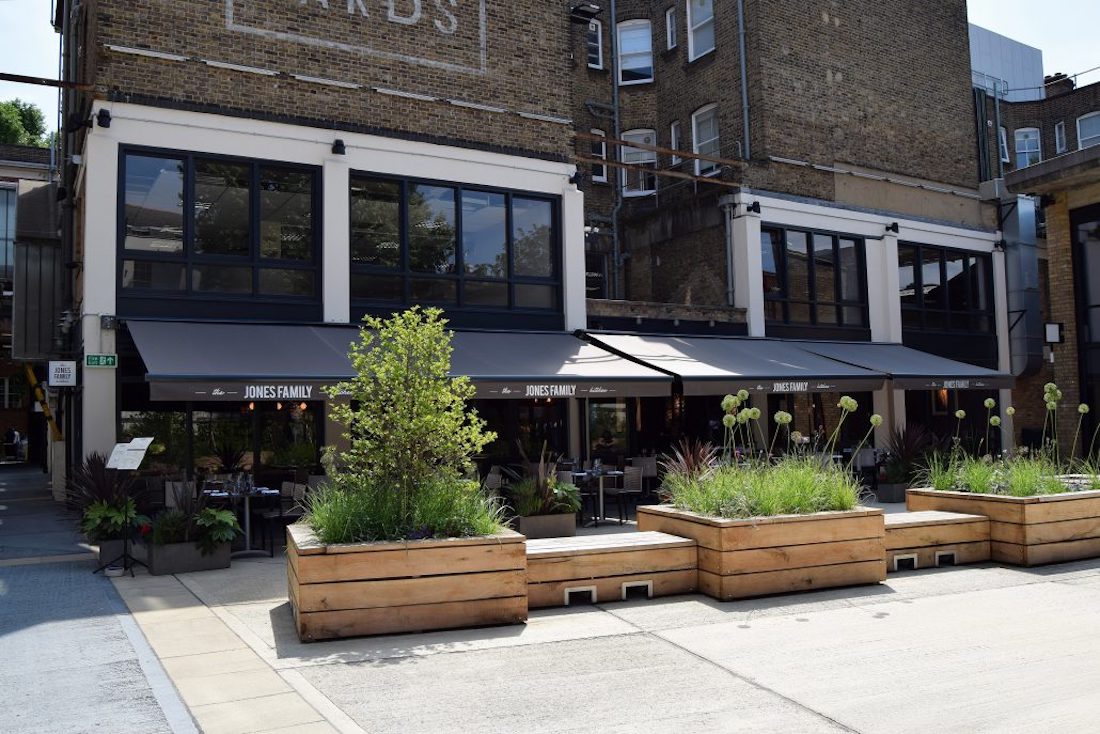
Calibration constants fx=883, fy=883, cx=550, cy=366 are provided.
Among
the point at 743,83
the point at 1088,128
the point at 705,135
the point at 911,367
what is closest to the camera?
the point at 911,367

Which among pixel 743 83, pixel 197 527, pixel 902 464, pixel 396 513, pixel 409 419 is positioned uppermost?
pixel 743 83

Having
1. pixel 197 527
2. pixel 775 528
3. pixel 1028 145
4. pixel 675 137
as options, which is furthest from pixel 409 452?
pixel 1028 145

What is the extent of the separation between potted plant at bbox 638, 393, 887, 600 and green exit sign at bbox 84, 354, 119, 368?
7.46 meters

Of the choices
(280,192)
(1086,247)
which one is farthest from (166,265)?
(1086,247)

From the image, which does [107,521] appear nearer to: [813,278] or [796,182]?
[813,278]

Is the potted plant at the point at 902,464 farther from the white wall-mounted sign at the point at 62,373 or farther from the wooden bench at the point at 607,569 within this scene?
the white wall-mounted sign at the point at 62,373

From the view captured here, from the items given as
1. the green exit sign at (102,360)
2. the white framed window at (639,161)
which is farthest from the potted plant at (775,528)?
the white framed window at (639,161)

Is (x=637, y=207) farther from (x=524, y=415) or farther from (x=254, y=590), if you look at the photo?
(x=254, y=590)

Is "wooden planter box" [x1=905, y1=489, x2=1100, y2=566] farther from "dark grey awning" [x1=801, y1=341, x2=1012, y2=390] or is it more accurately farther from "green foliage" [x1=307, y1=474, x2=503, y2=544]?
"dark grey awning" [x1=801, y1=341, x2=1012, y2=390]

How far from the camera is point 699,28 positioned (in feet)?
65.8

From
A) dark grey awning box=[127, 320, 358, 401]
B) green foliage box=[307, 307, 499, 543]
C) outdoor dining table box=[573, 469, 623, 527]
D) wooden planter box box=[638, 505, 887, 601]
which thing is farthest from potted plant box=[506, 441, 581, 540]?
green foliage box=[307, 307, 499, 543]

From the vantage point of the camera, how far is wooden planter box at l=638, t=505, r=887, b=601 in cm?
741

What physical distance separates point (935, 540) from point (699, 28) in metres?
14.6

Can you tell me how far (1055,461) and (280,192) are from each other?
1152 centimetres
